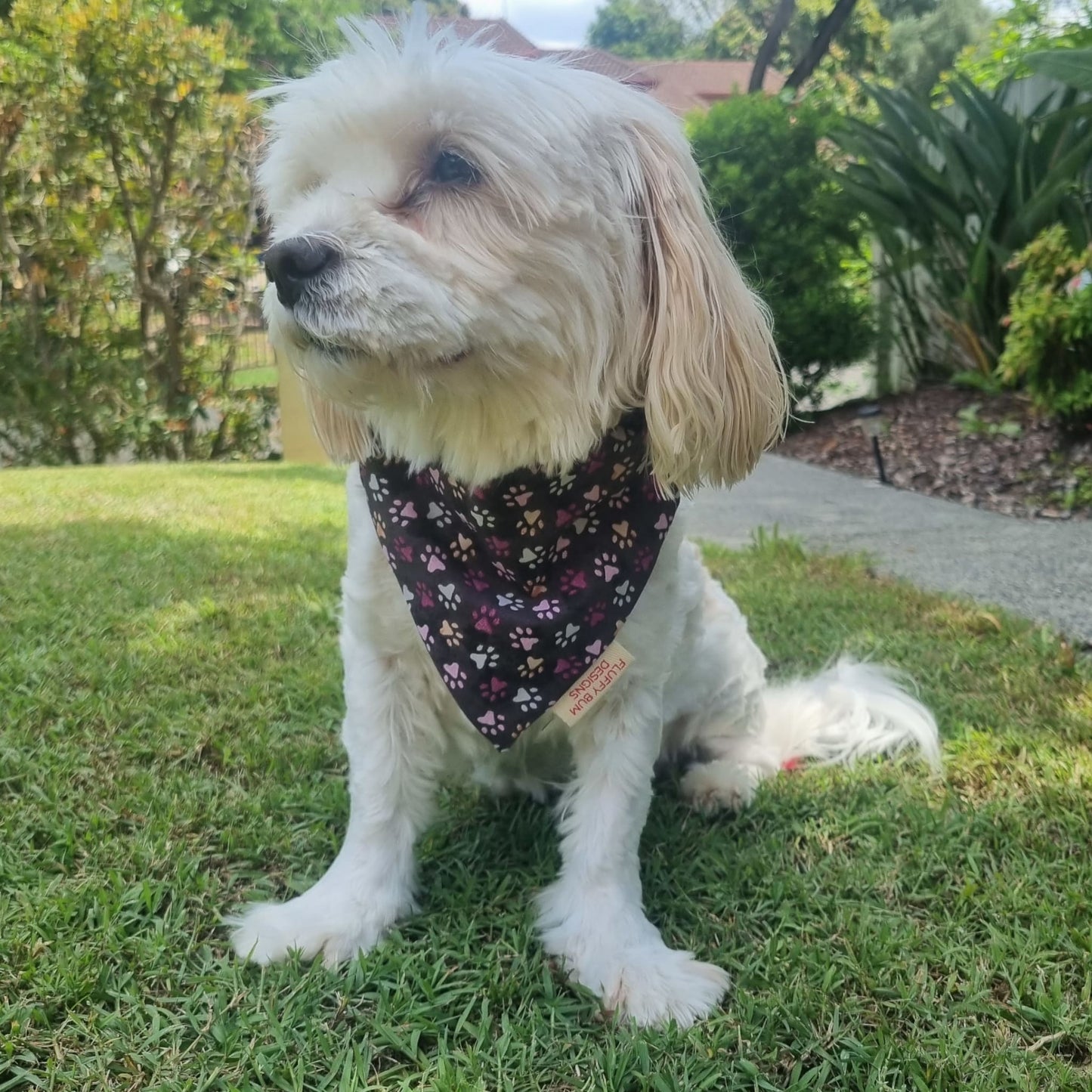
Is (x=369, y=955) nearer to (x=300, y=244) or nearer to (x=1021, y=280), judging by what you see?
(x=300, y=244)

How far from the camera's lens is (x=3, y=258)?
8.45 m

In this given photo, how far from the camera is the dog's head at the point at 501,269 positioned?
157 centimetres

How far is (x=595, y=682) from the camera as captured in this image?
77.4 inches

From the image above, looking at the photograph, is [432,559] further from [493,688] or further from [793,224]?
[793,224]

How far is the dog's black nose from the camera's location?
1.53m

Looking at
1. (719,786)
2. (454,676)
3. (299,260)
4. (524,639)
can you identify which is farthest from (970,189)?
(299,260)

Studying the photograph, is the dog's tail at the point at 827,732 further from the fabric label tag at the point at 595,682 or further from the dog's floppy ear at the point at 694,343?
the dog's floppy ear at the point at 694,343

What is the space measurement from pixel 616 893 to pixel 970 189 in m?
6.59

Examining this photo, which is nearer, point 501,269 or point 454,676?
point 501,269

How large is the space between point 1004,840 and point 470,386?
1.62m

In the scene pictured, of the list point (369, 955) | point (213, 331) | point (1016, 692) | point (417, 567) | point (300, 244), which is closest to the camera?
point (300, 244)

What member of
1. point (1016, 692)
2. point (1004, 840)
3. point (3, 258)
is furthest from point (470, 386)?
point (3, 258)

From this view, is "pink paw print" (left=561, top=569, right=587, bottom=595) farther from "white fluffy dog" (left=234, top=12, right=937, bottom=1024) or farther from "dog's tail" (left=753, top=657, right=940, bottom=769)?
"dog's tail" (left=753, top=657, right=940, bottom=769)

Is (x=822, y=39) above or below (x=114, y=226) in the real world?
above
